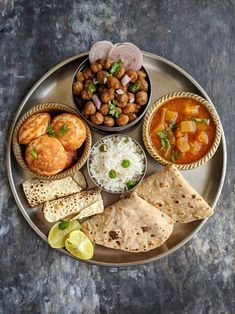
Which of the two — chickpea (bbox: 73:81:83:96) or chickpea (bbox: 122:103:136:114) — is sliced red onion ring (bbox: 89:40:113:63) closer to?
chickpea (bbox: 73:81:83:96)

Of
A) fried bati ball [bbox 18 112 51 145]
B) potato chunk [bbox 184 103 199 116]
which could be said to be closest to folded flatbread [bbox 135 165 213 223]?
potato chunk [bbox 184 103 199 116]

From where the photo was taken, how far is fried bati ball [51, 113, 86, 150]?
372 cm

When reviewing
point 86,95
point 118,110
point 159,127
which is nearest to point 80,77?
point 86,95

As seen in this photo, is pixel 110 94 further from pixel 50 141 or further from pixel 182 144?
pixel 182 144

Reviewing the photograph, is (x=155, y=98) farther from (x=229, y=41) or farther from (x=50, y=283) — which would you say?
(x=50, y=283)

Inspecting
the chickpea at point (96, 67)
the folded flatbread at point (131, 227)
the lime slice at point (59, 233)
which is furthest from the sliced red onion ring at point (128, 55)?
the lime slice at point (59, 233)

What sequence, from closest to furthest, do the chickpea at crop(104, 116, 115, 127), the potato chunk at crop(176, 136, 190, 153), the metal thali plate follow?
the chickpea at crop(104, 116, 115, 127)
the potato chunk at crop(176, 136, 190, 153)
the metal thali plate

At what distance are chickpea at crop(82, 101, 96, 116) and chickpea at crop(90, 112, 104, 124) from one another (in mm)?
27

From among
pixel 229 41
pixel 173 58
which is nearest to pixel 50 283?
pixel 173 58

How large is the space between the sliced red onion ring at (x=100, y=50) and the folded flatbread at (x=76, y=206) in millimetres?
1017

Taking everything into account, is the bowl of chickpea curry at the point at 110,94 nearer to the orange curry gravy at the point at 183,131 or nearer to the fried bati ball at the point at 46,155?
the orange curry gravy at the point at 183,131

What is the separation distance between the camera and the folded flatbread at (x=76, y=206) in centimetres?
392

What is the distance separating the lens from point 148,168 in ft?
13.4

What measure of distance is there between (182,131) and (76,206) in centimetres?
100
